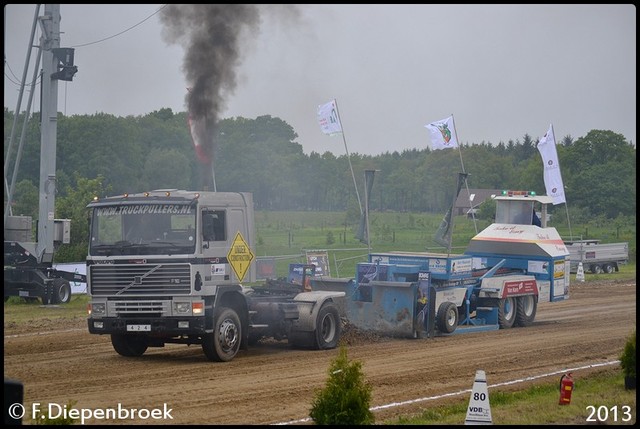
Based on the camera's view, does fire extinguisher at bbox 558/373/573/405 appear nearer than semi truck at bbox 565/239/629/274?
Yes

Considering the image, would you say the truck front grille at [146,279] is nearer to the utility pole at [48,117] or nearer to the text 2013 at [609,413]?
the text 2013 at [609,413]

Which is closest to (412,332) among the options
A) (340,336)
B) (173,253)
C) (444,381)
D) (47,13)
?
(340,336)

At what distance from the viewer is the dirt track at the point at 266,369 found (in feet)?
39.2

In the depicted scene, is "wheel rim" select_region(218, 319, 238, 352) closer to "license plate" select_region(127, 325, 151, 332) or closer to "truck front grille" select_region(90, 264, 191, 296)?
"truck front grille" select_region(90, 264, 191, 296)

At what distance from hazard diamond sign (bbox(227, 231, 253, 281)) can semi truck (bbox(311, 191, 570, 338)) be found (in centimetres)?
407

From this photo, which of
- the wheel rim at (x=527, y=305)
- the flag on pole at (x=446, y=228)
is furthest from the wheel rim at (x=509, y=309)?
the flag on pole at (x=446, y=228)

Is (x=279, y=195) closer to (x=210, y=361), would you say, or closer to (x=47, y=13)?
(x=47, y=13)

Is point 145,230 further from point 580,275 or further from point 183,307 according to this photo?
point 580,275

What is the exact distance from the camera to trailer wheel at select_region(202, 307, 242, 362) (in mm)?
15523

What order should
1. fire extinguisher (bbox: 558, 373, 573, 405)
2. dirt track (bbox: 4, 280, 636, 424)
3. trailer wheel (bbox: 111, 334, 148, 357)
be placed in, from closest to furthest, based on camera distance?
1. fire extinguisher (bbox: 558, 373, 573, 405)
2. dirt track (bbox: 4, 280, 636, 424)
3. trailer wheel (bbox: 111, 334, 148, 357)

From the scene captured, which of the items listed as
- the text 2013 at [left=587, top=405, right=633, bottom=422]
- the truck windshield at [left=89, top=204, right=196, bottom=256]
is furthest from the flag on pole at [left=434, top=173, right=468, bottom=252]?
the text 2013 at [left=587, top=405, right=633, bottom=422]

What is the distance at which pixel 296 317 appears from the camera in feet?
56.6

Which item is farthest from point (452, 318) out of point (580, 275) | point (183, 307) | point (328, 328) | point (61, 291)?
point (580, 275)

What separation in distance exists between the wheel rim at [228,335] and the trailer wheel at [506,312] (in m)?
8.41
